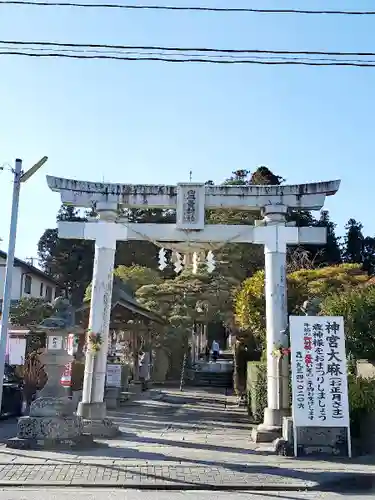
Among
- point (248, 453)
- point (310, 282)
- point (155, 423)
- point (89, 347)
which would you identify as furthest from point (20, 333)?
point (248, 453)

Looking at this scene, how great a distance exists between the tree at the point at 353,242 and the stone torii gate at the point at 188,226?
3392cm

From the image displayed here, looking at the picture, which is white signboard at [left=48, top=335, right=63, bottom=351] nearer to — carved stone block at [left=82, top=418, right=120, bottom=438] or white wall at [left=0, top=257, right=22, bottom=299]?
carved stone block at [left=82, top=418, right=120, bottom=438]

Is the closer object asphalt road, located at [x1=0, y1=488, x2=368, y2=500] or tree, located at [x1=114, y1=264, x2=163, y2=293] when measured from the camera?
asphalt road, located at [x1=0, y1=488, x2=368, y2=500]

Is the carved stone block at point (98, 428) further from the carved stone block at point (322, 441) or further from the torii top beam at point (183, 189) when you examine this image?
the torii top beam at point (183, 189)

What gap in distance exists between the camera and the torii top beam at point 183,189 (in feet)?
44.7

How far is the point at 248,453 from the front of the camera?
36.2 ft

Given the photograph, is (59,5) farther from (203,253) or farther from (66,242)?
(66,242)

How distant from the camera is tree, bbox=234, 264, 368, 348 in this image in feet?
60.5

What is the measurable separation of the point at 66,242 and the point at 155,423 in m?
34.2

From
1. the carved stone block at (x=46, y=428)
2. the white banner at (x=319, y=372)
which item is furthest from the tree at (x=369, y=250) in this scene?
the carved stone block at (x=46, y=428)

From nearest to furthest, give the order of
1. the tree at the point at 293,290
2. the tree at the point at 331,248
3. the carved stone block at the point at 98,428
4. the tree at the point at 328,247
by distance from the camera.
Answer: the carved stone block at the point at 98,428 → the tree at the point at 293,290 → the tree at the point at 328,247 → the tree at the point at 331,248

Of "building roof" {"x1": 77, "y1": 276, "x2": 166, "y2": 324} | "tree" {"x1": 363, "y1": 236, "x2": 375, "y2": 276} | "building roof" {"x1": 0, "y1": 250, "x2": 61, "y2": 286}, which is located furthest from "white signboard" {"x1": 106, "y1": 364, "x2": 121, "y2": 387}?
"tree" {"x1": 363, "y1": 236, "x2": 375, "y2": 276}

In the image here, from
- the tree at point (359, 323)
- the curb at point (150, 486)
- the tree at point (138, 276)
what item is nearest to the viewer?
the curb at point (150, 486)

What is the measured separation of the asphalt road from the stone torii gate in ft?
17.4
